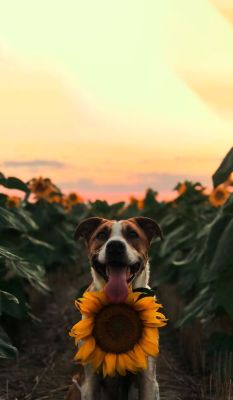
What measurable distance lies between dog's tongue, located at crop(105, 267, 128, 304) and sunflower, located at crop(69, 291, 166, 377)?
0.03 metres

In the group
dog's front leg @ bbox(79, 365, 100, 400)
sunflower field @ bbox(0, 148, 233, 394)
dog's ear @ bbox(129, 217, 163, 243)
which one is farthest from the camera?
sunflower field @ bbox(0, 148, 233, 394)

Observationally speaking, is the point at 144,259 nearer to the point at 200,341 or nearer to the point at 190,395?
the point at 190,395

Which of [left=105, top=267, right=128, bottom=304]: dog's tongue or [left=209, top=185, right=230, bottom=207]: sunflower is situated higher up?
[left=209, top=185, right=230, bottom=207]: sunflower

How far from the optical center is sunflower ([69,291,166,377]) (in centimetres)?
380

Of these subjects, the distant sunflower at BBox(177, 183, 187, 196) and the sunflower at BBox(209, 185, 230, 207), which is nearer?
the sunflower at BBox(209, 185, 230, 207)

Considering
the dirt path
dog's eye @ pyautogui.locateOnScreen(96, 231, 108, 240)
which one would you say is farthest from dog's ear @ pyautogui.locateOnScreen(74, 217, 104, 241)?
the dirt path

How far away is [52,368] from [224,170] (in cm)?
300

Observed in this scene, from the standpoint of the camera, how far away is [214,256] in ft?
17.0

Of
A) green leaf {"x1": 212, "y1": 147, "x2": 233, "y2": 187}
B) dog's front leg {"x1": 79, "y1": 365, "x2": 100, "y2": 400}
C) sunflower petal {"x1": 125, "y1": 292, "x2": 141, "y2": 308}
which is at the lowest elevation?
dog's front leg {"x1": 79, "y1": 365, "x2": 100, "y2": 400}

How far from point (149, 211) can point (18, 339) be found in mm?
6269

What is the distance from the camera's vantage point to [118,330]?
12.5 ft

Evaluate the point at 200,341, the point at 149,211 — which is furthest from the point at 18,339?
the point at 149,211

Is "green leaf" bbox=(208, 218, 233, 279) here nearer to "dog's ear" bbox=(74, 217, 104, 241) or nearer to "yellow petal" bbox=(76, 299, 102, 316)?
"dog's ear" bbox=(74, 217, 104, 241)

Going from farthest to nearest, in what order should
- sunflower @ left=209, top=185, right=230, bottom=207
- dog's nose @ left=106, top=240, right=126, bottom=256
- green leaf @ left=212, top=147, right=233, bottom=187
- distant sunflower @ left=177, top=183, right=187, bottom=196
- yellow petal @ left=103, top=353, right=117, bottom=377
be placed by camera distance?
distant sunflower @ left=177, top=183, right=187, bottom=196, sunflower @ left=209, top=185, right=230, bottom=207, green leaf @ left=212, top=147, right=233, bottom=187, dog's nose @ left=106, top=240, right=126, bottom=256, yellow petal @ left=103, top=353, right=117, bottom=377
